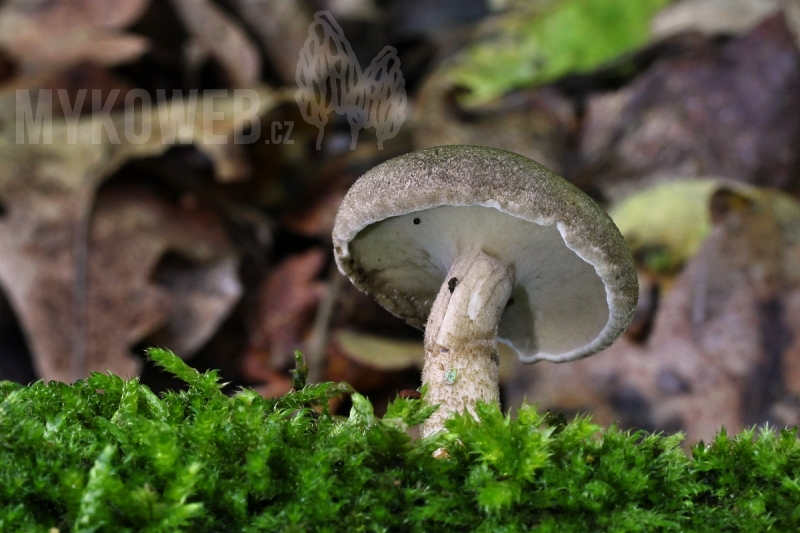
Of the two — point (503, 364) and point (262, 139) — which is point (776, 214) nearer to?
point (503, 364)

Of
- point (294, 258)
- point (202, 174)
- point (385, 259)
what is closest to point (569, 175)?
point (294, 258)

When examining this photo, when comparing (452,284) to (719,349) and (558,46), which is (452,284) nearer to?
(719,349)

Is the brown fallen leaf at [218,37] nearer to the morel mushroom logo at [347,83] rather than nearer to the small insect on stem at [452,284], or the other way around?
the morel mushroom logo at [347,83]

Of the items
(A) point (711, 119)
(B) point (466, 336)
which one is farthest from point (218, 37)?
(B) point (466, 336)

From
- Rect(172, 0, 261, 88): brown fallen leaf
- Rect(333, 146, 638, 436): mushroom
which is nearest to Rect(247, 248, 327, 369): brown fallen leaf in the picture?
Rect(333, 146, 638, 436): mushroom

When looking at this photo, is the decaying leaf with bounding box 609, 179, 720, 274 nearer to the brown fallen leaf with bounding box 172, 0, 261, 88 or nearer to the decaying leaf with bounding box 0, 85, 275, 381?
the decaying leaf with bounding box 0, 85, 275, 381
